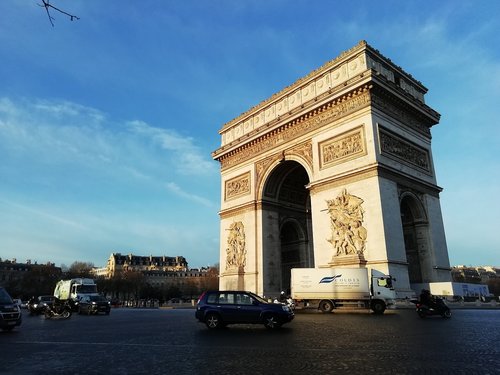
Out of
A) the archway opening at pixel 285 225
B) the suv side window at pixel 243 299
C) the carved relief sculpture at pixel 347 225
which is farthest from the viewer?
the archway opening at pixel 285 225

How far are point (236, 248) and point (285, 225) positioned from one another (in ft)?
14.4

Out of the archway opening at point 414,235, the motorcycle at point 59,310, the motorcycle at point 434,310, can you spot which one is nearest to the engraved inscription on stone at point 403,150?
the archway opening at point 414,235

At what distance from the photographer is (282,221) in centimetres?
2934

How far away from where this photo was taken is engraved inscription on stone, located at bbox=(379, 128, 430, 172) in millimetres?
22234

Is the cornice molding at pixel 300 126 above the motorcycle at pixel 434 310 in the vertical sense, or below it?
above

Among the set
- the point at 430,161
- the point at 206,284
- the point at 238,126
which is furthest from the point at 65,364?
the point at 206,284

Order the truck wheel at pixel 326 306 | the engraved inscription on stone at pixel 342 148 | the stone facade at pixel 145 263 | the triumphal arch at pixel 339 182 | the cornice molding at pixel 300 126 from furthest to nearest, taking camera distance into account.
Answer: the stone facade at pixel 145 263
the cornice molding at pixel 300 126
the engraved inscription on stone at pixel 342 148
the triumphal arch at pixel 339 182
the truck wheel at pixel 326 306

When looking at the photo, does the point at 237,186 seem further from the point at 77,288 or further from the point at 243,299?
the point at 243,299

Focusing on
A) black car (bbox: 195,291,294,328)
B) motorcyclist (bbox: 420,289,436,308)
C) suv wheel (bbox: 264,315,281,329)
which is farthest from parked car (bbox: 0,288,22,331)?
motorcyclist (bbox: 420,289,436,308)

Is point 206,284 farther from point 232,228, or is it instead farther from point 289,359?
point 289,359

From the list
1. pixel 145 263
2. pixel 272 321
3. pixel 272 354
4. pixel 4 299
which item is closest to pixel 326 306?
pixel 272 321

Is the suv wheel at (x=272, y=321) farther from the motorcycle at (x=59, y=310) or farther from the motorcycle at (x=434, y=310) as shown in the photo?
the motorcycle at (x=59, y=310)

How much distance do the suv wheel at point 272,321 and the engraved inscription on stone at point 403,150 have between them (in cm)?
1339

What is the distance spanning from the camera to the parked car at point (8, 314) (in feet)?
39.6
